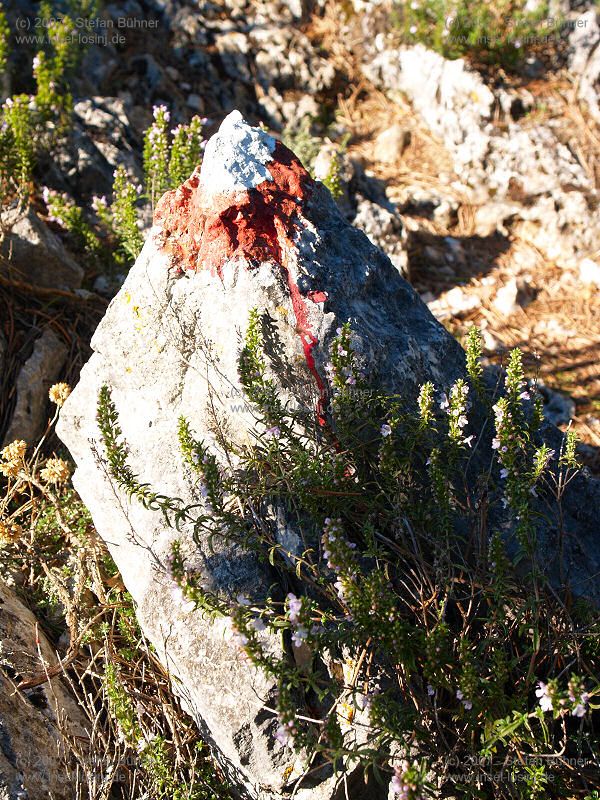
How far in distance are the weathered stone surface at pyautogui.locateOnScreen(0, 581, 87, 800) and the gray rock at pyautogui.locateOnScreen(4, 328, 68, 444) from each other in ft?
3.41

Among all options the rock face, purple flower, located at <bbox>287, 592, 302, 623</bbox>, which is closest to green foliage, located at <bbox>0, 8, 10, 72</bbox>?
the rock face

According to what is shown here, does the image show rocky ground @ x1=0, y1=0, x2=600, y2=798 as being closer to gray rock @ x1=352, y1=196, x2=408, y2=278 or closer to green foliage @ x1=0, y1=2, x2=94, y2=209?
gray rock @ x1=352, y1=196, x2=408, y2=278

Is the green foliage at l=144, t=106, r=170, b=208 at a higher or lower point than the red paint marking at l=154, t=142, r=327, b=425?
higher

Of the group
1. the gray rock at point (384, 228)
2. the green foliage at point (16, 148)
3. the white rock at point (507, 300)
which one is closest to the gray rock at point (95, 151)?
the green foliage at point (16, 148)

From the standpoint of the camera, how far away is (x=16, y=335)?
426 cm

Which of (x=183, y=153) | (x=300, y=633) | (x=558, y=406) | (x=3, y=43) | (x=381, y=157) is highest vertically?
(x=3, y=43)

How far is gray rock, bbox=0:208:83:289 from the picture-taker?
4.36 m

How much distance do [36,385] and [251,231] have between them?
1.96 meters

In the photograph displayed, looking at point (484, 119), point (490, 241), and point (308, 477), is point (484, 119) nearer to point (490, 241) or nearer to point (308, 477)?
point (490, 241)

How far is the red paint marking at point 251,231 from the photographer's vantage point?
2766mm

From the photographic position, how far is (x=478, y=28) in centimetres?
663

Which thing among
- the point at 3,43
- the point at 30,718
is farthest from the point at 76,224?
the point at 30,718

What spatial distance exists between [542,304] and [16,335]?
3.88 m

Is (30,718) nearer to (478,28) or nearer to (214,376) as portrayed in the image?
(214,376)
